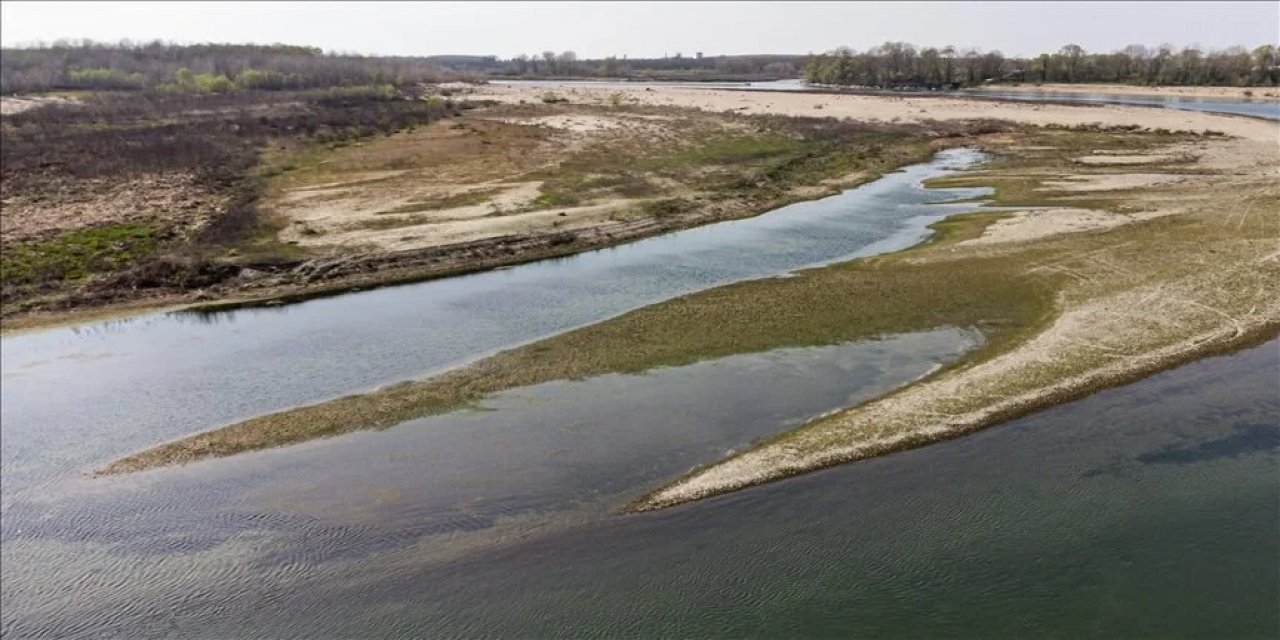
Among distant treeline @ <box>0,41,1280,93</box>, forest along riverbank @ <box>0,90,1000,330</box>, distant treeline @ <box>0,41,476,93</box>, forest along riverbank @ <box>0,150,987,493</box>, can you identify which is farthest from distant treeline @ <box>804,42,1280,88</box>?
forest along riverbank @ <box>0,150,987,493</box>

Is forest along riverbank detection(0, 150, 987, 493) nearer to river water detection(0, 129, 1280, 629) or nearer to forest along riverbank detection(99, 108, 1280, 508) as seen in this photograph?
river water detection(0, 129, 1280, 629)

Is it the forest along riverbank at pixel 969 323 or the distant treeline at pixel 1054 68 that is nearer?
the forest along riverbank at pixel 969 323

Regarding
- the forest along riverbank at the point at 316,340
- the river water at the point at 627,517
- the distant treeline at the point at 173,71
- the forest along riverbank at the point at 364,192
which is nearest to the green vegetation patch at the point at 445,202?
the forest along riverbank at the point at 364,192

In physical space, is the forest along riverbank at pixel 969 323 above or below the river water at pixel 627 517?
above

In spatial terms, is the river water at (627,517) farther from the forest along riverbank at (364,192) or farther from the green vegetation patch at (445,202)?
the green vegetation patch at (445,202)

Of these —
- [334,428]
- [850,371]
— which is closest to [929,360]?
[850,371]

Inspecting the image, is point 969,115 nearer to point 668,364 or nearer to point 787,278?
point 787,278

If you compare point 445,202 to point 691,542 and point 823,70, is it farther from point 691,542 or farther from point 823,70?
point 823,70
